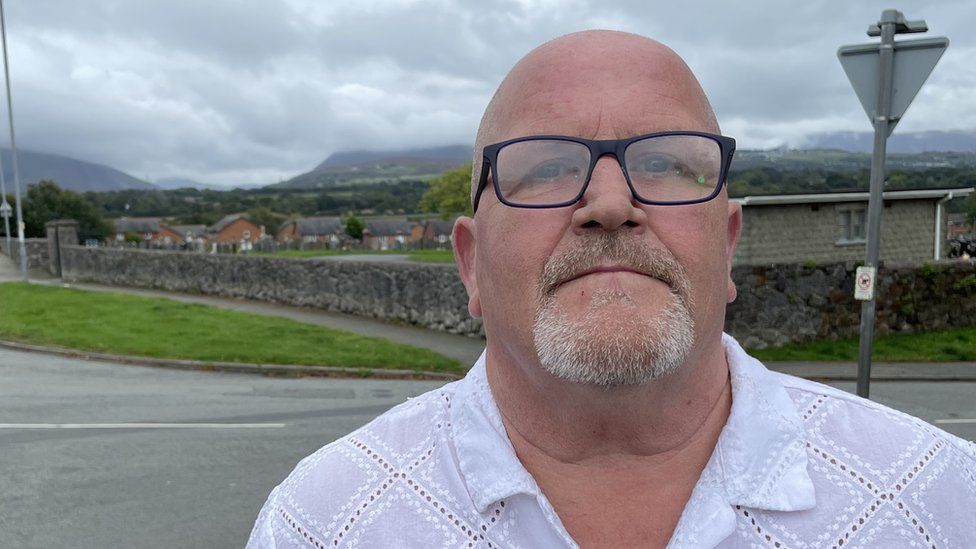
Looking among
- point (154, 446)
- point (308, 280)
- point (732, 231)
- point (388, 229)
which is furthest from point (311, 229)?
point (732, 231)

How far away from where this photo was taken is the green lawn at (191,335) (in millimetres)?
11943

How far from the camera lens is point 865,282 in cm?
713

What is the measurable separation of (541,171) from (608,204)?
17cm

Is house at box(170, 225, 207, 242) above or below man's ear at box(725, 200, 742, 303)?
below

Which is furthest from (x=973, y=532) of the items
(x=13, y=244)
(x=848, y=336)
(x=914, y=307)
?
(x=13, y=244)

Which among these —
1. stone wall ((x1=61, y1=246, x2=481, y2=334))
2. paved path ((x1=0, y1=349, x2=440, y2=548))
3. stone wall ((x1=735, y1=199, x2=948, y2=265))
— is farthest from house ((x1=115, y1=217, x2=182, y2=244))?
paved path ((x1=0, y1=349, x2=440, y2=548))

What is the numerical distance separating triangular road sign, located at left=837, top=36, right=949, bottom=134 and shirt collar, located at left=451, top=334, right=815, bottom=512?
573 centimetres

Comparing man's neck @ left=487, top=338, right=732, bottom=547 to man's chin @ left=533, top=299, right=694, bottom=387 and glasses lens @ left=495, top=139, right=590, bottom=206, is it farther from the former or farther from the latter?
glasses lens @ left=495, top=139, right=590, bottom=206

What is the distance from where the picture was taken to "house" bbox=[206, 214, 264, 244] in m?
109

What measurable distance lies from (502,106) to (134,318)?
671 inches

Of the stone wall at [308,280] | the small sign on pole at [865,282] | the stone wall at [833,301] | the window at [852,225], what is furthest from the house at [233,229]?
the small sign on pole at [865,282]

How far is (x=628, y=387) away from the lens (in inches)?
52.6

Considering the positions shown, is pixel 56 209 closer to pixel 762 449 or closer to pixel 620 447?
pixel 620 447

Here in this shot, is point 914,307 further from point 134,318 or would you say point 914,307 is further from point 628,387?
point 134,318
